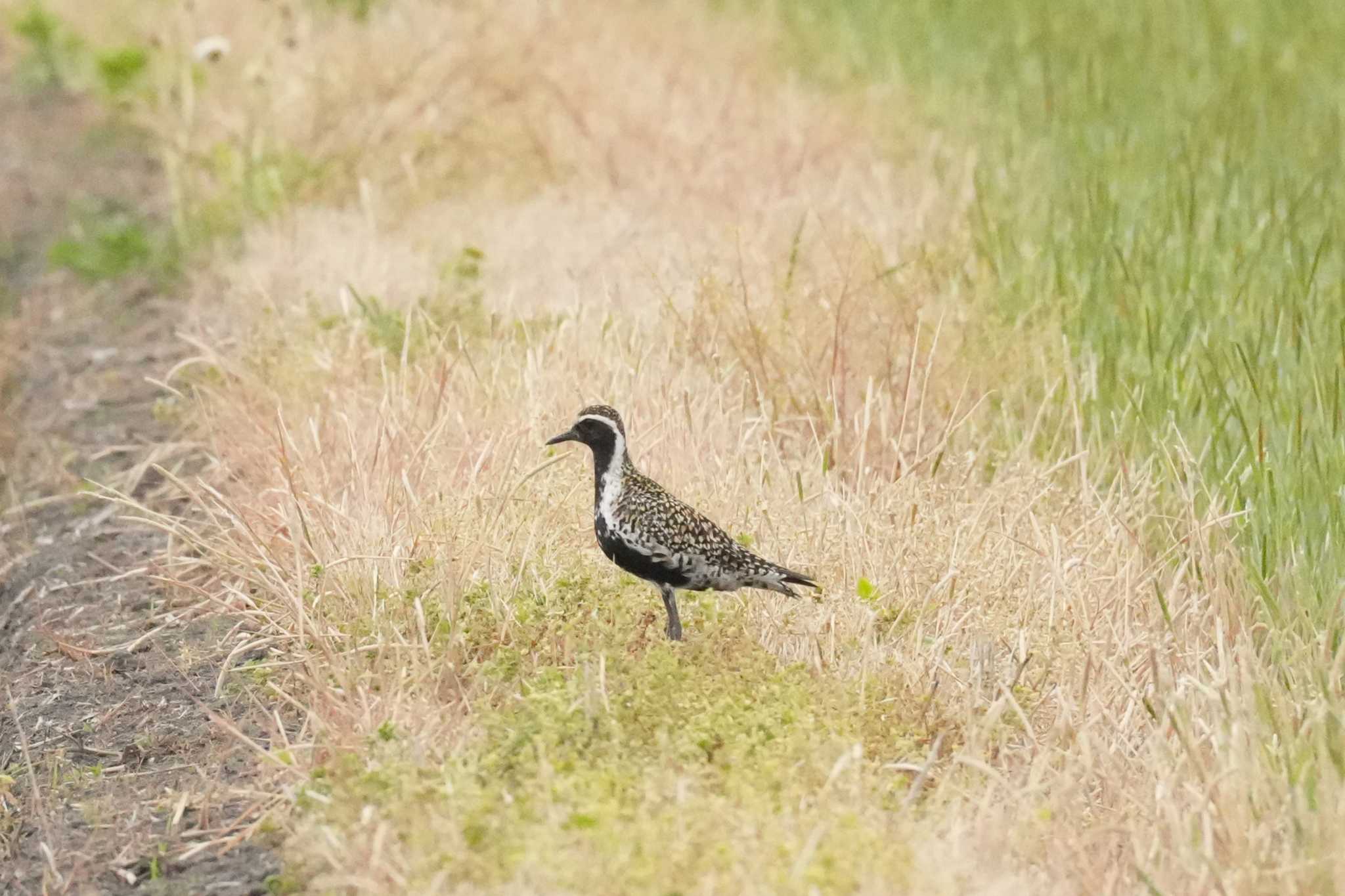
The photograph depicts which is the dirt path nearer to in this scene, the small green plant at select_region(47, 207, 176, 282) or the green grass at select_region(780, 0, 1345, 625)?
the small green plant at select_region(47, 207, 176, 282)

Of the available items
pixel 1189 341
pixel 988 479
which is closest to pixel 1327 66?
pixel 1189 341

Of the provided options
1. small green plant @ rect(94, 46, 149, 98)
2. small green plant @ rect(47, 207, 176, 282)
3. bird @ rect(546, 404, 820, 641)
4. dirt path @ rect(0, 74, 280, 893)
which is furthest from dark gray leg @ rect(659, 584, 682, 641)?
small green plant @ rect(94, 46, 149, 98)

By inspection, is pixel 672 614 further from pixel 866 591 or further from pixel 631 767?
pixel 631 767

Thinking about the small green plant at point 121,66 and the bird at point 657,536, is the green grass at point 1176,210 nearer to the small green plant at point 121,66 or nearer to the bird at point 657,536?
the bird at point 657,536

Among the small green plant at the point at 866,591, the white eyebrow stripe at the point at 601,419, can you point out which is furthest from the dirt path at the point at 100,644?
the small green plant at the point at 866,591

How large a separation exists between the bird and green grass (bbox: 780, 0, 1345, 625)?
114 cm

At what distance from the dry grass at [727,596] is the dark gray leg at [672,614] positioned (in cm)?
7

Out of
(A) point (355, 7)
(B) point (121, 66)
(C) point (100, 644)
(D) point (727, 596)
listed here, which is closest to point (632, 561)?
(D) point (727, 596)

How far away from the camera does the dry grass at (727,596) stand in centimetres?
350

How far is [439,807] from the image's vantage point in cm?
357

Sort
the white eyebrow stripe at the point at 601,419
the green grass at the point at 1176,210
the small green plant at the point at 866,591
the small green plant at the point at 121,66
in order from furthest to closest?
the small green plant at the point at 121,66
the green grass at the point at 1176,210
the small green plant at the point at 866,591
the white eyebrow stripe at the point at 601,419

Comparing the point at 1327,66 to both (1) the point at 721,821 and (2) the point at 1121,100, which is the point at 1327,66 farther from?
(1) the point at 721,821

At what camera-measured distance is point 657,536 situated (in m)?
4.00

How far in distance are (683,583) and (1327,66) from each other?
5.77 m
